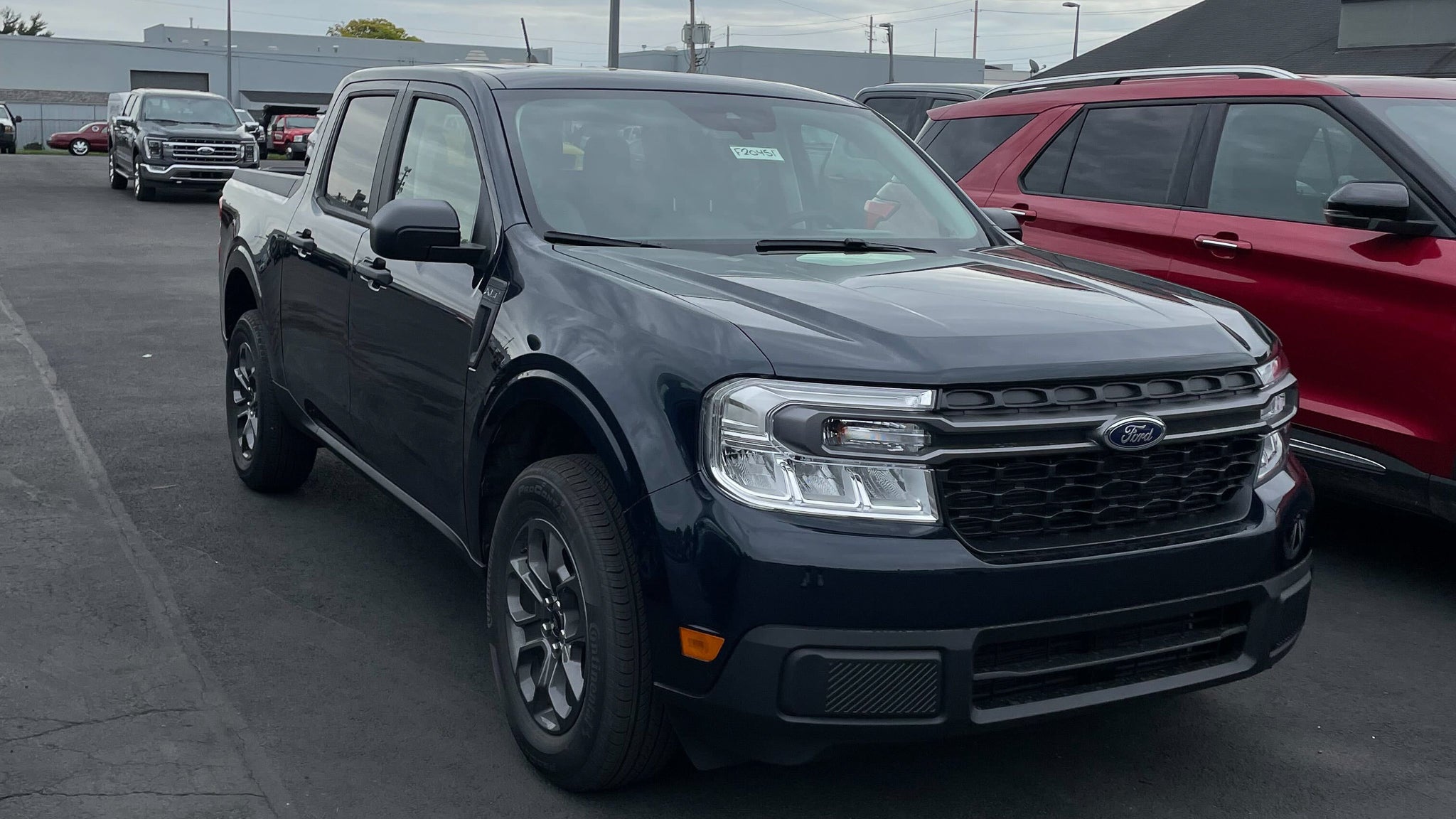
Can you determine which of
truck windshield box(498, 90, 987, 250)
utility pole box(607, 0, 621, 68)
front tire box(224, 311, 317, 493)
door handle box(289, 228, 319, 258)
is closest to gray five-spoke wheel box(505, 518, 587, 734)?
truck windshield box(498, 90, 987, 250)

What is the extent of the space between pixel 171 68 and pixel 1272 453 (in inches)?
3270

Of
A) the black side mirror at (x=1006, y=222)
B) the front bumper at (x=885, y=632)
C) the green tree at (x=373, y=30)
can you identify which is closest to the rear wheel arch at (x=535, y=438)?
the front bumper at (x=885, y=632)

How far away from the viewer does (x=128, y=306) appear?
1174cm

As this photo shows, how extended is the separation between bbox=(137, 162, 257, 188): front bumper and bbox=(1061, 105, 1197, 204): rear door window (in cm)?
1980

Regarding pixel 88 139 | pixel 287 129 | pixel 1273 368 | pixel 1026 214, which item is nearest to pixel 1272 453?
pixel 1273 368

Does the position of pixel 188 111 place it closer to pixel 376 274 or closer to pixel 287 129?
pixel 287 129

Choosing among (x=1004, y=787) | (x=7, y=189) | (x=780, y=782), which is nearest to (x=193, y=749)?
(x=780, y=782)

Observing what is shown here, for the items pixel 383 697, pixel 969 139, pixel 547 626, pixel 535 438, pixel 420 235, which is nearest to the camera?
pixel 547 626

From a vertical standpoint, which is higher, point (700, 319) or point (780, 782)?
point (700, 319)

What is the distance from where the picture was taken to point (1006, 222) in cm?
489

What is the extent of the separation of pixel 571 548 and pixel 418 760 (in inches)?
32.8

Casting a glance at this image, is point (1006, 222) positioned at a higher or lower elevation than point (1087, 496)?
higher

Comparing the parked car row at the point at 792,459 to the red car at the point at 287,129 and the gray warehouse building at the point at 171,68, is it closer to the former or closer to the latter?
the red car at the point at 287,129

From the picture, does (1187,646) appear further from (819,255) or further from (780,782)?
(819,255)
